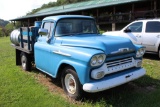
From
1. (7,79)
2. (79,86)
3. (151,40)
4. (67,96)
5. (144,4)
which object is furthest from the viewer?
(144,4)

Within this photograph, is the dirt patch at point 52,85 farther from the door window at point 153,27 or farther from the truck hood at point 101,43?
the door window at point 153,27

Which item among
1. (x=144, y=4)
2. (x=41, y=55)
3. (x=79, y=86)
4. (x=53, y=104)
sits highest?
(x=144, y=4)

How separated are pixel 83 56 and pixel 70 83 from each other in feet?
3.25

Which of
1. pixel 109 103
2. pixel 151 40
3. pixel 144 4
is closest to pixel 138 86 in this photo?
pixel 109 103

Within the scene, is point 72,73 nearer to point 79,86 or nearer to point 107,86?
point 79,86

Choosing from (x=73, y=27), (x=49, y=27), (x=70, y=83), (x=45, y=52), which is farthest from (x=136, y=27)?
(x=70, y=83)

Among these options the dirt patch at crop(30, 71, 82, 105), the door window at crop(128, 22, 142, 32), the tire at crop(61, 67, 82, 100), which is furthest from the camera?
the door window at crop(128, 22, 142, 32)

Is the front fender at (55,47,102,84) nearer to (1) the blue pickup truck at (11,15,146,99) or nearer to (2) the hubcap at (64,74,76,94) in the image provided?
(1) the blue pickup truck at (11,15,146,99)

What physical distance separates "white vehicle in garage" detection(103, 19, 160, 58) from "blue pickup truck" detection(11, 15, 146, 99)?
12.2 ft

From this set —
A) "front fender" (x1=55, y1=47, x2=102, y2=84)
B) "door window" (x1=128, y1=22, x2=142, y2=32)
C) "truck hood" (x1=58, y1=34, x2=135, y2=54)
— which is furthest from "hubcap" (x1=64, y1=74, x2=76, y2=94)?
"door window" (x1=128, y1=22, x2=142, y2=32)

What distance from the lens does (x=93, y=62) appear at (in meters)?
4.21

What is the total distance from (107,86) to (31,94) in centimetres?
213

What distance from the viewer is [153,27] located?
29.7 ft

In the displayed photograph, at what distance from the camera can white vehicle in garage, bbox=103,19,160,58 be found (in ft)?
29.1
